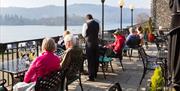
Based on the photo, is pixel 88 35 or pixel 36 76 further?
pixel 88 35

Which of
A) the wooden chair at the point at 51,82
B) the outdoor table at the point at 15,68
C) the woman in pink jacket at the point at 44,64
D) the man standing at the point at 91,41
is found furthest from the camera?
the man standing at the point at 91,41

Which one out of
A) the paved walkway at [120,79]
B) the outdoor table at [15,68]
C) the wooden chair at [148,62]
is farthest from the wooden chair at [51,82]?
the wooden chair at [148,62]

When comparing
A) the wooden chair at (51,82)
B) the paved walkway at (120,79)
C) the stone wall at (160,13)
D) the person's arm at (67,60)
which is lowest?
the paved walkway at (120,79)

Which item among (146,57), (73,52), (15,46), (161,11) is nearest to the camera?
(73,52)

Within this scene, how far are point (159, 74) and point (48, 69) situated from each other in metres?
1.74

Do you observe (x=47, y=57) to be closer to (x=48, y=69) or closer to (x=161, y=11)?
(x=48, y=69)

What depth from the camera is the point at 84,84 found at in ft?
28.8

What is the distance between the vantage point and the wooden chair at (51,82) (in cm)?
537

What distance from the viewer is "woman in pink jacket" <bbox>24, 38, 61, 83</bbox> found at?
579 cm

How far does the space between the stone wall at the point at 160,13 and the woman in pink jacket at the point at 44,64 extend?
30.3m

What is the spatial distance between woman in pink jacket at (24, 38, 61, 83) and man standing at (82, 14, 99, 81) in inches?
128

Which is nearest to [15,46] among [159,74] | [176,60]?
[159,74]

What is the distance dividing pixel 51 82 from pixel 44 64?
426mm

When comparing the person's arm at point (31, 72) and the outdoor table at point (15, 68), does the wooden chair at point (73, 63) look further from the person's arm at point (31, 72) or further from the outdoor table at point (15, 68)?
the person's arm at point (31, 72)
